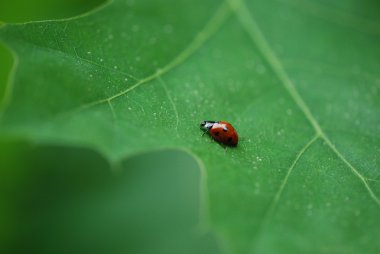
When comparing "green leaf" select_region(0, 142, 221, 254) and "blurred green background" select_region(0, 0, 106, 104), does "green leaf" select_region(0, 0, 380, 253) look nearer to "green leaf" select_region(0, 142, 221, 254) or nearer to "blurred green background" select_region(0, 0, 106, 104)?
"blurred green background" select_region(0, 0, 106, 104)

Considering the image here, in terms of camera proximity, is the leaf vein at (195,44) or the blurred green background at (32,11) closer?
the leaf vein at (195,44)

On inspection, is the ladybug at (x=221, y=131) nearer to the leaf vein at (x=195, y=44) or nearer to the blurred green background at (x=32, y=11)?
the leaf vein at (x=195, y=44)

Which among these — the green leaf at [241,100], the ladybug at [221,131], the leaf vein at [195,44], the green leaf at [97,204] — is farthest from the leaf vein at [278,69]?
the green leaf at [97,204]

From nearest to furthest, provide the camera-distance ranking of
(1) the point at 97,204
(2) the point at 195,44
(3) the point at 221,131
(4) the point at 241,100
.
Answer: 1. (3) the point at 221,131
2. (4) the point at 241,100
3. (2) the point at 195,44
4. (1) the point at 97,204

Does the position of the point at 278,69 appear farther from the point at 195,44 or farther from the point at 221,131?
the point at 221,131

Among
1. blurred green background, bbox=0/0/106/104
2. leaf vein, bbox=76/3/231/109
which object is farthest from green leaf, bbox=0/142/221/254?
leaf vein, bbox=76/3/231/109

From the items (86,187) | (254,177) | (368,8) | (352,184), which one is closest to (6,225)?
(86,187)

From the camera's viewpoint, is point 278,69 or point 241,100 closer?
point 241,100

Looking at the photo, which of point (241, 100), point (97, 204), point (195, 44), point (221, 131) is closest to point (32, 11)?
point (195, 44)
